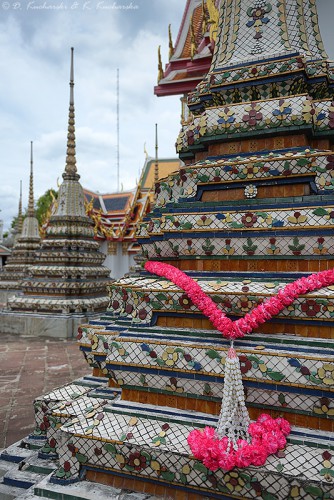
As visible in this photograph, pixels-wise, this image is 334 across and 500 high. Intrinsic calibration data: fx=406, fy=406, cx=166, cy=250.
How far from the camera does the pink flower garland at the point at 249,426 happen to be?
2.66 metres

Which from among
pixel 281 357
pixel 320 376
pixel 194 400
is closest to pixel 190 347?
pixel 194 400

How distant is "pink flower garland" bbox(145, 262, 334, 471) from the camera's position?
8.72 feet

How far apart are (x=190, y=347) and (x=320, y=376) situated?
98cm

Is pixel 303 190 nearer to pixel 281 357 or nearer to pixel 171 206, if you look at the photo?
pixel 171 206

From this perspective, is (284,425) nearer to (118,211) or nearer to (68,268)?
(68,268)

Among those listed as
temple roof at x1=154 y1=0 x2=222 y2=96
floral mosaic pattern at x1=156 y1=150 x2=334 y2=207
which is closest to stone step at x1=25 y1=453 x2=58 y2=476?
floral mosaic pattern at x1=156 y1=150 x2=334 y2=207

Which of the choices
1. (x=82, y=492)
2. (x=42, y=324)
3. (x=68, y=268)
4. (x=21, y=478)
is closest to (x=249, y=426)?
(x=82, y=492)

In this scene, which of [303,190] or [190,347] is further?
[303,190]

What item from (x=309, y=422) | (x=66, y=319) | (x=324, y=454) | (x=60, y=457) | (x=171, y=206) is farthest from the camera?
(x=66, y=319)

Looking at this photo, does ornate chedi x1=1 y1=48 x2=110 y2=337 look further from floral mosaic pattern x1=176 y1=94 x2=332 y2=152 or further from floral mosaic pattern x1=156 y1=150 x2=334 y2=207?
floral mosaic pattern x1=176 y1=94 x2=332 y2=152

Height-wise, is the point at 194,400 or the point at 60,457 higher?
the point at 194,400

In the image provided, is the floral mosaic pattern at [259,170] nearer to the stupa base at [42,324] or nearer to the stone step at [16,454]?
the stone step at [16,454]

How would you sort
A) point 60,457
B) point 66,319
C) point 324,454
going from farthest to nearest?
point 66,319, point 60,457, point 324,454

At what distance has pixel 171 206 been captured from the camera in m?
4.11
